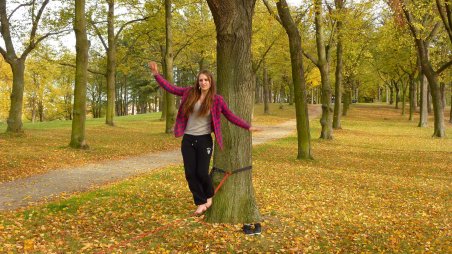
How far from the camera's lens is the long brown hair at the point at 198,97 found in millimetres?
5762

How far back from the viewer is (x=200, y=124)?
5.89 metres

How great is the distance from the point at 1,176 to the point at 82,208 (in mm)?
4526

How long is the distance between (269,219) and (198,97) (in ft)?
7.87

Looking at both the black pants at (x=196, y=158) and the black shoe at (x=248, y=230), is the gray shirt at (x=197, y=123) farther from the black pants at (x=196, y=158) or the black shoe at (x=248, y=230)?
the black shoe at (x=248, y=230)

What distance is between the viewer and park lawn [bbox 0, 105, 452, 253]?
5.52 meters

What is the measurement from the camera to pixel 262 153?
17.8 metres

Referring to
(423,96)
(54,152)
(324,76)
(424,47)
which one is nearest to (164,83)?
(54,152)

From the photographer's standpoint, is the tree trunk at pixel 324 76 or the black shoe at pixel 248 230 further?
the tree trunk at pixel 324 76

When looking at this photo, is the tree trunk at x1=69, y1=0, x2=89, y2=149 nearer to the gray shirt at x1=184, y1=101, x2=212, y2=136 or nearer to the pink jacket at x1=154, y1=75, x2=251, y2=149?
the pink jacket at x1=154, y1=75, x2=251, y2=149

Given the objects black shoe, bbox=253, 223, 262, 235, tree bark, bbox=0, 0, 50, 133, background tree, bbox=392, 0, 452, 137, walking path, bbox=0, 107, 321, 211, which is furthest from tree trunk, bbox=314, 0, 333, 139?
black shoe, bbox=253, 223, 262, 235

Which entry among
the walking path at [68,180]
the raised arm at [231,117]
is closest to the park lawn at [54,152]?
the walking path at [68,180]

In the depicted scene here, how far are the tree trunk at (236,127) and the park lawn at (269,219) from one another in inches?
12.3

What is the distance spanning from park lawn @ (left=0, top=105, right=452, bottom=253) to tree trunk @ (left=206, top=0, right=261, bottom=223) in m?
Answer: 0.31

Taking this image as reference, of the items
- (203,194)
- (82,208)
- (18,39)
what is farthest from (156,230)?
(18,39)
